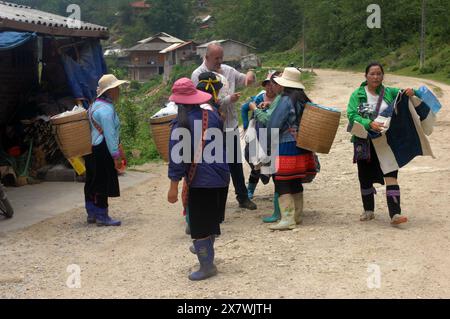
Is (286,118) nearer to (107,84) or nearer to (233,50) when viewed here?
(107,84)

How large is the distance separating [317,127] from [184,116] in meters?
1.72

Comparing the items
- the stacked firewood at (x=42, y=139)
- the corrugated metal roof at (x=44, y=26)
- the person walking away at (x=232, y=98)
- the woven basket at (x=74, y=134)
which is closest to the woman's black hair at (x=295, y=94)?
the person walking away at (x=232, y=98)

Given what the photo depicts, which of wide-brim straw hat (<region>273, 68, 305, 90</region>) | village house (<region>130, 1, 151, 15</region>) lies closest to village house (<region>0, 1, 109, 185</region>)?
wide-brim straw hat (<region>273, 68, 305, 90</region>)

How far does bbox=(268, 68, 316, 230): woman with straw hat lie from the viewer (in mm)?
5891

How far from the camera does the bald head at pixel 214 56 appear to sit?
6438 mm

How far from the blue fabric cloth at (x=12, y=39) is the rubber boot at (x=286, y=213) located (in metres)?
3.75

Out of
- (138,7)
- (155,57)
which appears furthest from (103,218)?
(138,7)

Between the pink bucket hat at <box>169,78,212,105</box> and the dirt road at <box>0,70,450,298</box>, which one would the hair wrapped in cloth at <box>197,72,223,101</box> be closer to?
the pink bucket hat at <box>169,78,212,105</box>

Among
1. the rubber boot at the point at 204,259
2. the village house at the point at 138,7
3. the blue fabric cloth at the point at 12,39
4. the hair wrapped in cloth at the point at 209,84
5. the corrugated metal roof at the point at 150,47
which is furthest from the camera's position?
the village house at the point at 138,7

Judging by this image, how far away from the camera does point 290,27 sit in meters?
66.6

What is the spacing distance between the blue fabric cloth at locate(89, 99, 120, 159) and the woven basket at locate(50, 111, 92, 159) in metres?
0.27

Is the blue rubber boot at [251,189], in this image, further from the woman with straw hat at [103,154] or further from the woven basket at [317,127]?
the woven basket at [317,127]

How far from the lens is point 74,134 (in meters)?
6.67
